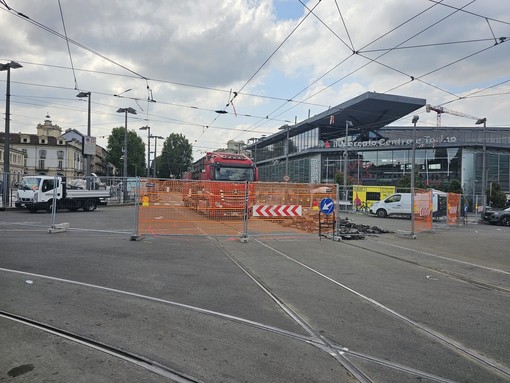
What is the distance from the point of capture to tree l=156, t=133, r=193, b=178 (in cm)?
9588

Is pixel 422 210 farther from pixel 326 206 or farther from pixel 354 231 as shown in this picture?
pixel 326 206

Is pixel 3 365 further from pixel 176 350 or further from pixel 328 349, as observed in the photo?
pixel 328 349

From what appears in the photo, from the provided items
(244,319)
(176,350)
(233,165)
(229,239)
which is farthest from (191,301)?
(233,165)

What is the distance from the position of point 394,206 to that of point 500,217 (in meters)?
7.60

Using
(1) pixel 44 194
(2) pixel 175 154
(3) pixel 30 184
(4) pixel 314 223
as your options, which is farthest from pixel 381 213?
(2) pixel 175 154

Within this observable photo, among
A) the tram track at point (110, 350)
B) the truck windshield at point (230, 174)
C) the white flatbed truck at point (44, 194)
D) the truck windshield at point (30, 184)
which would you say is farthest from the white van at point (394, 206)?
the tram track at point (110, 350)

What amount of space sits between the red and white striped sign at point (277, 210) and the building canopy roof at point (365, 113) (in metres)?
36.7

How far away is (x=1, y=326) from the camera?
15.1ft

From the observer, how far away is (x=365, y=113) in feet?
190

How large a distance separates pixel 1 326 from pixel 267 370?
10.7ft

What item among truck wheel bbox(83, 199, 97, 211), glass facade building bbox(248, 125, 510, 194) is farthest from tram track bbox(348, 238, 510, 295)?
glass facade building bbox(248, 125, 510, 194)

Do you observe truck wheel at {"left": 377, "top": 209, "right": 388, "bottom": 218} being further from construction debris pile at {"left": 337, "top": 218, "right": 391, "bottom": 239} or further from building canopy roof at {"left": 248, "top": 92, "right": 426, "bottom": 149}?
building canopy roof at {"left": 248, "top": 92, "right": 426, "bottom": 149}

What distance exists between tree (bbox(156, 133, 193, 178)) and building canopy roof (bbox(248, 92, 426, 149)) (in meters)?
38.9

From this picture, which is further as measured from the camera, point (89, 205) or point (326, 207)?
point (89, 205)
